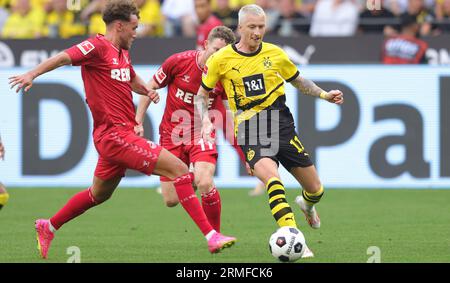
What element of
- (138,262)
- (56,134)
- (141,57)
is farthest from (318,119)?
(138,262)

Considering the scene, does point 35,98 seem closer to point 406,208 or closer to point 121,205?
point 121,205

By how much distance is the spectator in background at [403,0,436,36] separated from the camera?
17480mm

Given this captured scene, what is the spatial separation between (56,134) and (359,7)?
590 centimetres

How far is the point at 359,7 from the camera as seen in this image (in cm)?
1836

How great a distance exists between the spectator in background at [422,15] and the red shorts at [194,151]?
24.2ft

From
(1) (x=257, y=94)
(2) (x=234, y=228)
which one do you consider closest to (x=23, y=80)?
(1) (x=257, y=94)

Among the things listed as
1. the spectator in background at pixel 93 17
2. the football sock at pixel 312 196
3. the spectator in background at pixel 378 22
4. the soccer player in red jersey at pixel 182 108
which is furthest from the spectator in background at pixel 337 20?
the football sock at pixel 312 196

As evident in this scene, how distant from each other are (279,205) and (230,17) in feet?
30.4

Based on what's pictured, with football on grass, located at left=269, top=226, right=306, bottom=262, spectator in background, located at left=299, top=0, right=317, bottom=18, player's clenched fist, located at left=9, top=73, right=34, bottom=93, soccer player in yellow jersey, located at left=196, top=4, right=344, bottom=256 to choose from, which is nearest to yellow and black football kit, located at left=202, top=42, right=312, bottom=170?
A: soccer player in yellow jersey, located at left=196, top=4, right=344, bottom=256

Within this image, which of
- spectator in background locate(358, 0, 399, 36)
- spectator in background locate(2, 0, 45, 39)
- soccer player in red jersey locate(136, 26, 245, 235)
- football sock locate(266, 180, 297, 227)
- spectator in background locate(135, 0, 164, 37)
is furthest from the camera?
spectator in background locate(2, 0, 45, 39)

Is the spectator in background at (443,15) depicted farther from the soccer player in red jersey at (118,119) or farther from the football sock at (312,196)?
the soccer player in red jersey at (118,119)

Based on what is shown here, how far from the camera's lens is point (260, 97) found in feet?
32.2

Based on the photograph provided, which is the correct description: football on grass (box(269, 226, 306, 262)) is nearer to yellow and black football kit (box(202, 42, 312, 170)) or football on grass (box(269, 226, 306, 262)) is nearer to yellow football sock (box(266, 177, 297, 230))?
yellow football sock (box(266, 177, 297, 230))

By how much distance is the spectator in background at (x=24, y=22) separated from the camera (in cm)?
1878
